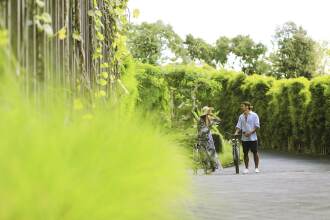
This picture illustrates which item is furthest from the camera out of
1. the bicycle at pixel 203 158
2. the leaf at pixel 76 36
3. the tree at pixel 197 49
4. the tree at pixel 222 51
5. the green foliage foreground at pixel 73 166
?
the tree at pixel 222 51

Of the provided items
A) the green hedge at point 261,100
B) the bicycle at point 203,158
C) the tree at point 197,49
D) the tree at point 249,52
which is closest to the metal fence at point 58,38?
the bicycle at point 203,158

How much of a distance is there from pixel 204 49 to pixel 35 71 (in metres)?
65.9

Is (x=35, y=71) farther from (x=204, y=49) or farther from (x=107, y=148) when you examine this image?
(x=204, y=49)

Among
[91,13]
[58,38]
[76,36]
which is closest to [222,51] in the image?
[91,13]

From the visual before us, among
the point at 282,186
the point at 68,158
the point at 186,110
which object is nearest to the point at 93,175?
the point at 68,158

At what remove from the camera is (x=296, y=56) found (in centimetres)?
6162

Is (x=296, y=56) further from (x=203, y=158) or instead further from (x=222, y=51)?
(x=203, y=158)

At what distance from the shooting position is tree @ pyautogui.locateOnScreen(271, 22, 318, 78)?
199 ft

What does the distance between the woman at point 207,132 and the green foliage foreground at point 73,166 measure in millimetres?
12570

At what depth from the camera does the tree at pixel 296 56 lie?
60.6 metres

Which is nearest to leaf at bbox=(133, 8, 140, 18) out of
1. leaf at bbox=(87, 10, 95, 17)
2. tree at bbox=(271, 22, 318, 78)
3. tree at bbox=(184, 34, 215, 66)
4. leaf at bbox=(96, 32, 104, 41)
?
leaf at bbox=(96, 32, 104, 41)

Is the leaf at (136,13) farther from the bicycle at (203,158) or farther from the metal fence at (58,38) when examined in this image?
the bicycle at (203,158)

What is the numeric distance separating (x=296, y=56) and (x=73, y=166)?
60645 millimetres

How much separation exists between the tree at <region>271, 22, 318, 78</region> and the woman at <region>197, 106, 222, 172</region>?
44.0 m
